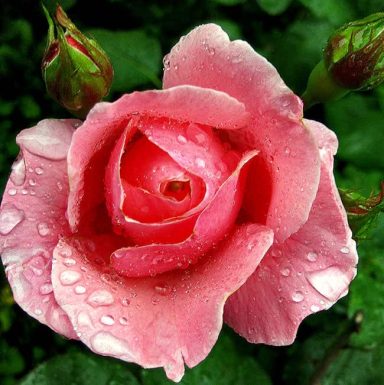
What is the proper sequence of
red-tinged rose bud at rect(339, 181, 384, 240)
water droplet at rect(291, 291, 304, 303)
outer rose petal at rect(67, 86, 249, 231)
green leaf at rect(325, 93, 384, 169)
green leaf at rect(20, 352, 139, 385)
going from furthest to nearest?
green leaf at rect(325, 93, 384, 169)
green leaf at rect(20, 352, 139, 385)
red-tinged rose bud at rect(339, 181, 384, 240)
water droplet at rect(291, 291, 304, 303)
outer rose petal at rect(67, 86, 249, 231)

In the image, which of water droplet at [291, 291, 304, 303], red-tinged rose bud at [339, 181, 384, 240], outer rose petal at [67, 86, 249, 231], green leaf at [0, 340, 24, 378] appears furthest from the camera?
green leaf at [0, 340, 24, 378]

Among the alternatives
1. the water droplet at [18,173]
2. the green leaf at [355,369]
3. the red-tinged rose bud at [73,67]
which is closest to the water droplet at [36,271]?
the water droplet at [18,173]

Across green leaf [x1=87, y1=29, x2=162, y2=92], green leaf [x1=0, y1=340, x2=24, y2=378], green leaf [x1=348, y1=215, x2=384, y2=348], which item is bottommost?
green leaf [x1=0, y1=340, x2=24, y2=378]

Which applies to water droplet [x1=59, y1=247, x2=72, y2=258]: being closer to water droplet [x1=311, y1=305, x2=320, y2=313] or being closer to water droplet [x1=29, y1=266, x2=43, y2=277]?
water droplet [x1=29, y1=266, x2=43, y2=277]

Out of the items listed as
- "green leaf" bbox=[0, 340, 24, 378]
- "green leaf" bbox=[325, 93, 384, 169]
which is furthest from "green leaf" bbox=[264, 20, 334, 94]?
"green leaf" bbox=[0, 340, 24, 378]

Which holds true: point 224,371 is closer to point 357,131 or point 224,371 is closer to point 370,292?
point 370,292

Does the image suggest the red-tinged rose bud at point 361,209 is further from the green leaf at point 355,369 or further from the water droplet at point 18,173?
the green leaf at point 355,369
